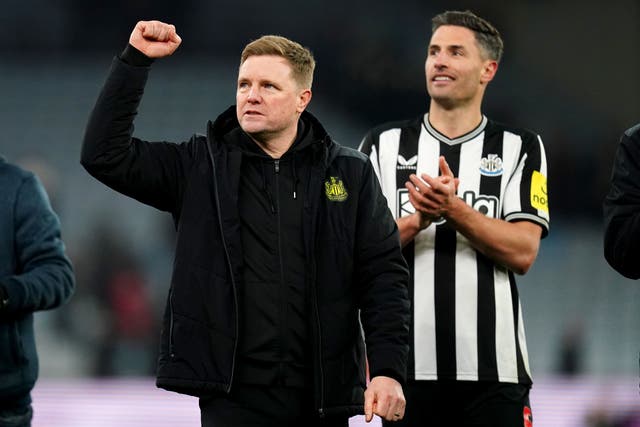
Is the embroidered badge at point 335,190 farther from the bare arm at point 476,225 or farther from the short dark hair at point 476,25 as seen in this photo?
the short dark hair at point 476,25

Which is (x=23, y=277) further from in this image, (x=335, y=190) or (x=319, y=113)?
(x=319, y=113)

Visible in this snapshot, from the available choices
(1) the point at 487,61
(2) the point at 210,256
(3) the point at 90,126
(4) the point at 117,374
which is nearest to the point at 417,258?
(1) the point at 487,61

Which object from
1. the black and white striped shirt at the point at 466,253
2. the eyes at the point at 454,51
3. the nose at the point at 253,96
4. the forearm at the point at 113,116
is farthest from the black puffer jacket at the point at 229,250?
the eyes at the point at 454,51

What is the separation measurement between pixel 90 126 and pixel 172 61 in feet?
26.6

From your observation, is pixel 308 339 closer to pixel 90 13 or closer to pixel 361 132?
pixel 361 132

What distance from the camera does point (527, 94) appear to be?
10203 millimetres

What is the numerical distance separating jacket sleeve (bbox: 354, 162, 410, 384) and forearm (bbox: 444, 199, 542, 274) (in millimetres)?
452

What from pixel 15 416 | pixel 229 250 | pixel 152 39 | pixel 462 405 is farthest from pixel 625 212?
pixel 15 416

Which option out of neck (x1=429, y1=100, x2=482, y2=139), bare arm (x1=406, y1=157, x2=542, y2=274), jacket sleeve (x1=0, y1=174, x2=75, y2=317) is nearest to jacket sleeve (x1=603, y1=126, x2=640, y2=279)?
bare arm (x1=406, y1=157, x2=542, y2=274)

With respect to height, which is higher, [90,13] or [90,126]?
[90,13]

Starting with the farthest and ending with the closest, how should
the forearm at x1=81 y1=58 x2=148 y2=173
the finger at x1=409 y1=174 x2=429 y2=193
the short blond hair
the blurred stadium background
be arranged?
the blurred stadium background → the finger at x1=409 y1=174 x2=429 y2=193 → the short blond hair → the forearm at x1=81 y1=58 x2=148 y2=173

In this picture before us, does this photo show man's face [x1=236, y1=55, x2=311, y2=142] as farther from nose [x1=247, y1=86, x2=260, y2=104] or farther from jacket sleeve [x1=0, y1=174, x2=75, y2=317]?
jacket sleeve [x1=0, y1=174, x2=75, y2=317]

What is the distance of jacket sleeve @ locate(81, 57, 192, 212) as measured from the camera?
107 inches

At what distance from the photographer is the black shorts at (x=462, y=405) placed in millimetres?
3436
